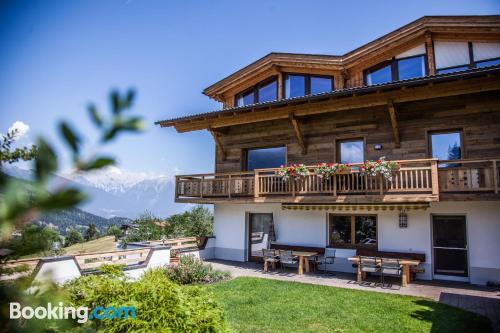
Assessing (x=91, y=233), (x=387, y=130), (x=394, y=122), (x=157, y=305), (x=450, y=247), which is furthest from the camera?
(x=91, y=233)

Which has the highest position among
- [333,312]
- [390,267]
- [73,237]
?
[390,267]

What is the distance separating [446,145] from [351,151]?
11.6ft

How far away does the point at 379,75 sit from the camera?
583 inches

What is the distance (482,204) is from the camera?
11.6 meters

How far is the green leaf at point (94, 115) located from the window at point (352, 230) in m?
14.1

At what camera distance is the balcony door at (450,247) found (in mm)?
12070

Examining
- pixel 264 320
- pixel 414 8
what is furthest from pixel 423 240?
pixel 414 8

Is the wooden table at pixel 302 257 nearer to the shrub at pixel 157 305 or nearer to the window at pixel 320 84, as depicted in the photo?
the window at pixel 320 84

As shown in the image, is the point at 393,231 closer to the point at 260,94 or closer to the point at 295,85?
the point at 295,85

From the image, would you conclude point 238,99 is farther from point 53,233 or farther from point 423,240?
point 53,233

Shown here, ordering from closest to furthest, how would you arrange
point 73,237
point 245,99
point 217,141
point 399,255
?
point 399,255
point 217,141
point 245,99
point 73,237

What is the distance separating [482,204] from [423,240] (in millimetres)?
2282

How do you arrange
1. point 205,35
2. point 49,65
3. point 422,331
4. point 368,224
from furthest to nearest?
point 368,224, point 205,35, point 422,331, point 49,65

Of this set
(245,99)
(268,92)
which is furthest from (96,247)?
(268,92)
